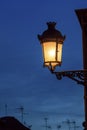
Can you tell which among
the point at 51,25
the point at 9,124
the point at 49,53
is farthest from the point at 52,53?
the point at 9,124

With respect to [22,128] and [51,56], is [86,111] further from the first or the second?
[22,128]

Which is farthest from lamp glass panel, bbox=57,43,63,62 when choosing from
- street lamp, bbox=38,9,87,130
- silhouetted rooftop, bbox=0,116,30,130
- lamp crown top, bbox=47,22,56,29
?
silhouetted rooftop, bbox=0,116,30,130

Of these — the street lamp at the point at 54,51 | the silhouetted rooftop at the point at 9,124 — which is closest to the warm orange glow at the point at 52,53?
the street lamp at the point at 54,51

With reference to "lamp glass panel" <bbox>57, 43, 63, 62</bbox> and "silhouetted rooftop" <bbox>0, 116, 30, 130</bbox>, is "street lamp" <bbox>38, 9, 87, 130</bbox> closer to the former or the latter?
"lamp glass panel" <bbox>57, 43, 63, 62</bbox>

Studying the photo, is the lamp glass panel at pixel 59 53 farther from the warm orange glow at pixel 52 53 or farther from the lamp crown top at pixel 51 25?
the lamp crown top at pixel 51 25

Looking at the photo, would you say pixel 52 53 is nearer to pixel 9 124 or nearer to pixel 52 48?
pixel 52 48

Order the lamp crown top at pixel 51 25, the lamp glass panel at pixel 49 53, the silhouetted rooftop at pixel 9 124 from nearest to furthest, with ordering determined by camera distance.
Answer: the lamp glass panel at pixel 49 53, the lamp crown top at pixel 51 25, the silhouetted rooftop at pixel 9 124

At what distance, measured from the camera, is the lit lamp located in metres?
9.78

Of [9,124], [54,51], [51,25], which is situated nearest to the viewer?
[54,51]

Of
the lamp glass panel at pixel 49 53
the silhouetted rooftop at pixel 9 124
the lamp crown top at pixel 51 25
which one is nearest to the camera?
the lamp glass panel at pixel 49 53

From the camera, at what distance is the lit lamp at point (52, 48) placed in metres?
9.78

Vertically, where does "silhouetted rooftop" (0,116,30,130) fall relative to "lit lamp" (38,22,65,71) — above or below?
below

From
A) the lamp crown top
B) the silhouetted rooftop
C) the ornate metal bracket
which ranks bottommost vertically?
the silhouetted rooftop

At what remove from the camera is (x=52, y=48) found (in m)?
9.80
